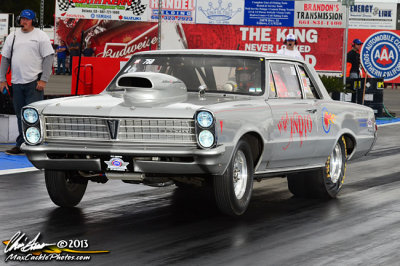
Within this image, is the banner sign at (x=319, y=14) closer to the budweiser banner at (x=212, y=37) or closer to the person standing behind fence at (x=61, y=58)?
the budweiser banner at (x=212, y=37)

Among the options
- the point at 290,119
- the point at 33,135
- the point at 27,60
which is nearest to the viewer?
the point at 33,135

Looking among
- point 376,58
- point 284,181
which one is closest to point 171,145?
point 284,181

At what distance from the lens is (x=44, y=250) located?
22.2ft

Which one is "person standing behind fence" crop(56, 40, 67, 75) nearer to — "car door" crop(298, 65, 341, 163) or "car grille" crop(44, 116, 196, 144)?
"car door" crop(298, 65, 341, 163)

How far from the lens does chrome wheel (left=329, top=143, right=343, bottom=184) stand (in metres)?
10.1

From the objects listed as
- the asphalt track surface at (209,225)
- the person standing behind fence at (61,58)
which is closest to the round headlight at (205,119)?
the asphalt track surface at (209,225)

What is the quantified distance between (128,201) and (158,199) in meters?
0.34

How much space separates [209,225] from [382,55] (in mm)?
14147

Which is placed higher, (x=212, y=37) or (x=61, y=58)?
(x=212, y=37)

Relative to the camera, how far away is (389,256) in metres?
6.87

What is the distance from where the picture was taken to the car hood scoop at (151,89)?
8.19m

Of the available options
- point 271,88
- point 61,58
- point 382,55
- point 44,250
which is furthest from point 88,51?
point 44,250

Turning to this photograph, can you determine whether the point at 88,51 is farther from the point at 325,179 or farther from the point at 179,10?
the point at 325,179

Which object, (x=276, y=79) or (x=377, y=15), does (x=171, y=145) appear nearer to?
(x=276, y=79)
